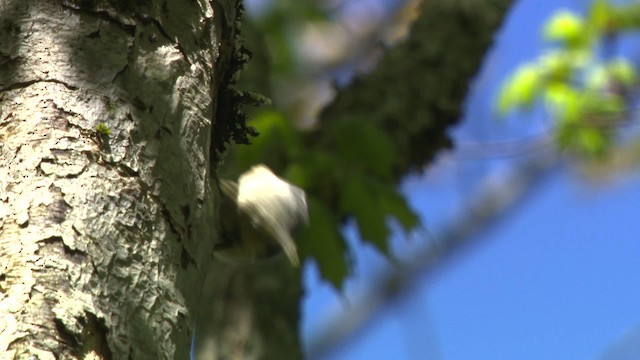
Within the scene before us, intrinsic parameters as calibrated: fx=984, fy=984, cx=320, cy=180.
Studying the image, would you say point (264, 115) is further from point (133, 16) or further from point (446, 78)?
point (133, 16)

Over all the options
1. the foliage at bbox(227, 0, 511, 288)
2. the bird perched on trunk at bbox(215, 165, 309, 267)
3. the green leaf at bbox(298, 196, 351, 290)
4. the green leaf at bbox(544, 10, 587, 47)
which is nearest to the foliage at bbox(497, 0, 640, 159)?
the green leaf at bbox(544, 10, 587, 47)

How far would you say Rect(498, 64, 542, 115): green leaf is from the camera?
4.57m

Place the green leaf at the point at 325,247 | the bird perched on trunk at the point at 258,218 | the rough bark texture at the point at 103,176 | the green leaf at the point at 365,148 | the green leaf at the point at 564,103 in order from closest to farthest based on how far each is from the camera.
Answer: the rough bark texture at the point at 103,176 < the bird perched on trunk at the point at 258,218 < the green leaf at the point at 325,247 < the green leaf at the point at 365,148 < the green leaf at the point at 564,103

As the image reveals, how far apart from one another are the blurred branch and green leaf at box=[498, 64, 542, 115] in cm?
177

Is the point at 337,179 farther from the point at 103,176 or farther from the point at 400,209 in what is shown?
the point at 103,176

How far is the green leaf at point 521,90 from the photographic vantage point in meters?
4.57

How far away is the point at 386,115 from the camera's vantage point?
2979mm

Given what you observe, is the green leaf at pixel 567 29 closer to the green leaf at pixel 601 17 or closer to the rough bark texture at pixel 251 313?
the green leaf at pixel 601 17

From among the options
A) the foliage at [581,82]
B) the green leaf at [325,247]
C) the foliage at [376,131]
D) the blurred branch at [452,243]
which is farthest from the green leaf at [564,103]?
the green leaf at [325,247]

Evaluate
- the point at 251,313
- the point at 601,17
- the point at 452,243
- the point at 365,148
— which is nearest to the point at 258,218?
the point at 365,148

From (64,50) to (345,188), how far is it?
1.62 m

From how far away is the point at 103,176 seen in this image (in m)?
0.94

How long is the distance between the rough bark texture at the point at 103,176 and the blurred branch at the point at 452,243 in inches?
202

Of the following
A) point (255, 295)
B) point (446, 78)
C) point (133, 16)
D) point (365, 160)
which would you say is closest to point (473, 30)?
point (446, 78)
